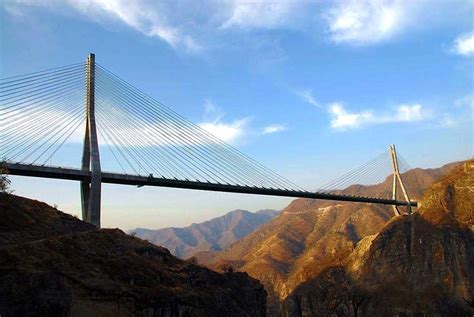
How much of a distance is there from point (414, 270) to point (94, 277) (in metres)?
73.5

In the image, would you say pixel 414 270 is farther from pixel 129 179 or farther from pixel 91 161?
pixel 91 161

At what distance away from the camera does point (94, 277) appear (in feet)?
84.5

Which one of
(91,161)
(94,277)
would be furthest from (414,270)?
(94,277)

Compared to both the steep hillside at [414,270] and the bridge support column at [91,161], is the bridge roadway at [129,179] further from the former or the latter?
the steep hillside at [414,270]

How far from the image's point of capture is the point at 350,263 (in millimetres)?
103688

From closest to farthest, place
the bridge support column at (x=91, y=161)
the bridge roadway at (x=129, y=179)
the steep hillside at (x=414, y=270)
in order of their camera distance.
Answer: the bridge roadway at (x=129, y=179), the bridge support column at (x=91, y=161), the steep hillside at (x=414, y=270)

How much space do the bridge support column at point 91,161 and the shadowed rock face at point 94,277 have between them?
8.80 metres

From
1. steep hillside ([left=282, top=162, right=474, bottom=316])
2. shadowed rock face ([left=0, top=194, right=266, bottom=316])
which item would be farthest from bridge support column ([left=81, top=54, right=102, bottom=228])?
steep hillside ([left=282, top=162, right=474, bottom=316])

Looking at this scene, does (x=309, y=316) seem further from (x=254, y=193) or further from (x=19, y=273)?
(x=19, y=273)

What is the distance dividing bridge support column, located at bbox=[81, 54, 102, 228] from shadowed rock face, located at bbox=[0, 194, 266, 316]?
28.9ft

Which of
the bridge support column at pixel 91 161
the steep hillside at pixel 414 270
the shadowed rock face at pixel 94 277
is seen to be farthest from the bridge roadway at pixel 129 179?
the steep hillside at pixel 414 270

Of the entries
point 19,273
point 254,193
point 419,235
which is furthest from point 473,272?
point 19,273

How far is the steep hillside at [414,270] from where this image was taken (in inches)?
3014

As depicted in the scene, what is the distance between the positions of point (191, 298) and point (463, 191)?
7637 centimetres
